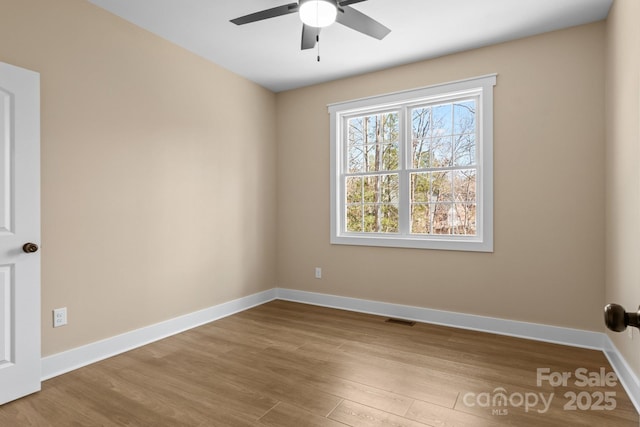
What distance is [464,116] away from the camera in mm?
3627

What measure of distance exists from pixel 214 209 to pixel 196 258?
56cm

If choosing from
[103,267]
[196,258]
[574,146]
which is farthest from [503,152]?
[103,267]

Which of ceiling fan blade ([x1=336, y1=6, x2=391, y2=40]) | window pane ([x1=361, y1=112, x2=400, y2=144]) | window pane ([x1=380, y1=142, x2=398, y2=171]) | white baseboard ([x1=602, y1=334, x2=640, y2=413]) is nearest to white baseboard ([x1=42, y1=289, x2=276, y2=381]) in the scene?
window pane ([x1=380, y1=142, x2=398, y2=171])

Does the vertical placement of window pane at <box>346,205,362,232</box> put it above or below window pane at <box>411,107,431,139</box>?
below

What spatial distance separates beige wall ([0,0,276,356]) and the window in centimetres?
124

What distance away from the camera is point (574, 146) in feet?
9.97

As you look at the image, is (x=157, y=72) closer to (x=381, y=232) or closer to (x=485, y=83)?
(x=381, y=232)

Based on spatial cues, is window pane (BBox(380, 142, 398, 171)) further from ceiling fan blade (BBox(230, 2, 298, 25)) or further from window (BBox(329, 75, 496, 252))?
ceiling fan blade (BBox(230, 2, 298, 25))

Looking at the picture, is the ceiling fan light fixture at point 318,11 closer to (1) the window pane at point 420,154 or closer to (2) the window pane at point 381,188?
(1) the window pane at point 420,154

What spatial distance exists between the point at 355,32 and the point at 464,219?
2081 millimetres

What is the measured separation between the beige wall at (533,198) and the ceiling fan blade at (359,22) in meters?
1.35

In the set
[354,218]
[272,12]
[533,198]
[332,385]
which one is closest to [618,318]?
[332,385]

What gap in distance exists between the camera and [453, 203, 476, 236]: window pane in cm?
358

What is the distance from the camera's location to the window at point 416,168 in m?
3.51
